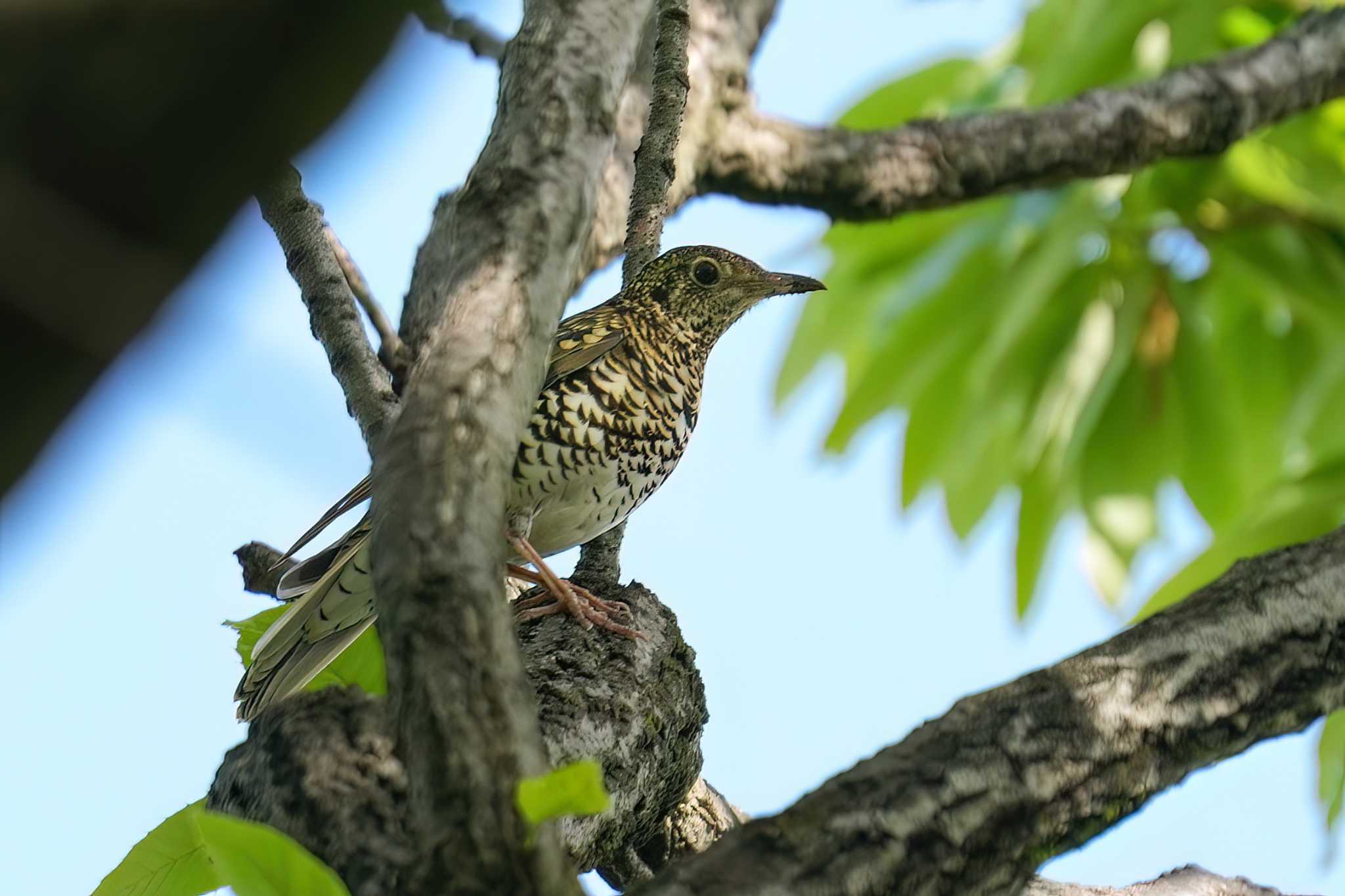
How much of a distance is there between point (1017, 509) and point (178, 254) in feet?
19.4

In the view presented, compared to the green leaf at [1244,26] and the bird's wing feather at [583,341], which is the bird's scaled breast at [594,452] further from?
the green leaf at [1244,26]

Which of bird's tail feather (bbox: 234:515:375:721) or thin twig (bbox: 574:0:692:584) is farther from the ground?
thin twig (bbox: 574:0:692:584)

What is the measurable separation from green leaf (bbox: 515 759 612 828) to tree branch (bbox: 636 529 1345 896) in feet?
0.87

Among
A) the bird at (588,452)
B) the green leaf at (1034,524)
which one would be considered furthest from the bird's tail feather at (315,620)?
the green leaf at (1034,524)

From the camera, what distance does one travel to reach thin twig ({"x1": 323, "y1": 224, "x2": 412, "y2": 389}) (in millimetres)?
2062

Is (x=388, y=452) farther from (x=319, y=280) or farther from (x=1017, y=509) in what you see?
(x=1017, y=509)

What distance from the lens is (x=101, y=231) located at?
0.82 metres

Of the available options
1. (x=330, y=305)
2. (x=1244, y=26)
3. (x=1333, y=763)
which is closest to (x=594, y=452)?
(x=330, y=305)

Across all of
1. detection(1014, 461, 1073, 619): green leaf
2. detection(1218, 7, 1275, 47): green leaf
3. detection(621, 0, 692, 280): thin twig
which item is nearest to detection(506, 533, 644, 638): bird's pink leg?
detection(621, 0, 692, 280): thin twig

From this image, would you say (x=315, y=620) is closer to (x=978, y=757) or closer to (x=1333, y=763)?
(x=978, y=757)

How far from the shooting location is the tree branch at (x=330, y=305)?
220 centimetres

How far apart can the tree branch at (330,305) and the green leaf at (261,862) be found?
2.86ft

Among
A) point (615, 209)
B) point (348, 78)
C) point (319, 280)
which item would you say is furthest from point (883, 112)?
point (348, 78)

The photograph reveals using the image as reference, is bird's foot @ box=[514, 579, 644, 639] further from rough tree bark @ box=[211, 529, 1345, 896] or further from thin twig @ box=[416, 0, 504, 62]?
thin twig @ box=[416, 0, 504, 62]
